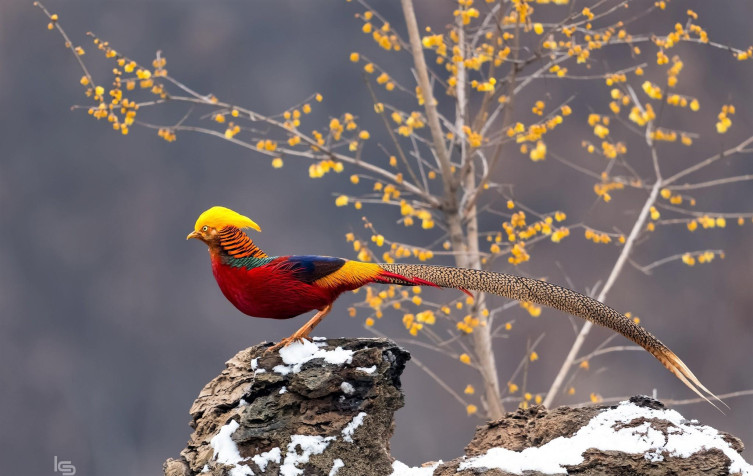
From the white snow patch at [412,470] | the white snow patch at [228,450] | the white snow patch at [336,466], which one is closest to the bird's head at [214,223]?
the white snow patch at [228,450]

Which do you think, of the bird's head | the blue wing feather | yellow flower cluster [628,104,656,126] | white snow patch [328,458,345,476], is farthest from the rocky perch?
yellow flower cluster [628,104,656,126]

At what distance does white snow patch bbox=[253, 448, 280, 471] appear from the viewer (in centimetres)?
427

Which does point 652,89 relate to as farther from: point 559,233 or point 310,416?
point 310,416

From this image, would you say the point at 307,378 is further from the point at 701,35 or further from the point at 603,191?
the point at 701,35

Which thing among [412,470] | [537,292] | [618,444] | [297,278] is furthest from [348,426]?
[618,444]

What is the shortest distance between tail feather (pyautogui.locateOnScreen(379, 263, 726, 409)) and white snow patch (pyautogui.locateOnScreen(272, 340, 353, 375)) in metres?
0.39

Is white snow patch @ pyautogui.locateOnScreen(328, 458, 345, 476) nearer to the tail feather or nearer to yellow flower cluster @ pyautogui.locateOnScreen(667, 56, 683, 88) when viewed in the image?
the tail feather

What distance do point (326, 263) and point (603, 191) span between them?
3.44m

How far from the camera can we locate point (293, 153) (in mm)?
7016

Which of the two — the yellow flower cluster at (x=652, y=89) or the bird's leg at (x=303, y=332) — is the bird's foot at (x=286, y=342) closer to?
the bird's leg at (x=303, y=332)

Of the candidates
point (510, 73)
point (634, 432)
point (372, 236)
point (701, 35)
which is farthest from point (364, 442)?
point (701, 35)

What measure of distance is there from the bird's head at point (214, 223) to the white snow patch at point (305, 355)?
0.57m

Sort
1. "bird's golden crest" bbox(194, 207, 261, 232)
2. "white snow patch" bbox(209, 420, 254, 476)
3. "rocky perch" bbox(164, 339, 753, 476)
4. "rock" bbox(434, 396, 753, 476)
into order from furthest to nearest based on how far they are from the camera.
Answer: "bird's golden crest" bbox(194, 207, 261, 232), "white snow patch" bbox(209, 420, 254, 476), "rocky perch" bbox(164, 339, 753, 476), "rock" bbox(434, 396, 753, 476)

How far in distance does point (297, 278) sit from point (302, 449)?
75cm
